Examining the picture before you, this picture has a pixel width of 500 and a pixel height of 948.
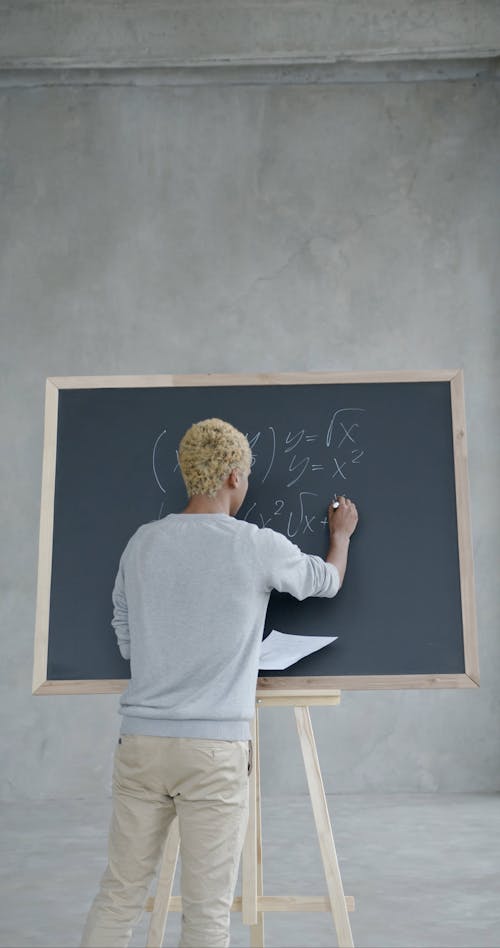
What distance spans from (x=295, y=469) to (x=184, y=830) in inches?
44.1

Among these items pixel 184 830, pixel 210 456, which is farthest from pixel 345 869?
pixel 210 456

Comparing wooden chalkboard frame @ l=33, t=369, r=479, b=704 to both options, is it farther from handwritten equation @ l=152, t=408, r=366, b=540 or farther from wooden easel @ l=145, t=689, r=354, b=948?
handwritten equation @ l=152, t=408, r=366, b=540

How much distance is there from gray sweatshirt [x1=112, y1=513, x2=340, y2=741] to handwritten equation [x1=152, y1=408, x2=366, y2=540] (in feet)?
2.24

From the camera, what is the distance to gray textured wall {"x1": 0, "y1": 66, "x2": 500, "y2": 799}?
480 centimetres

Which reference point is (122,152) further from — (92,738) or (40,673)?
(40,673)

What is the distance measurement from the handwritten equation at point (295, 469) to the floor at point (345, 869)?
1182mm

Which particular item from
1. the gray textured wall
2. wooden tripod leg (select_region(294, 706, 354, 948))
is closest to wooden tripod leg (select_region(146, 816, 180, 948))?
wooden tripod leg (select_region(294, 706, 354, 948))

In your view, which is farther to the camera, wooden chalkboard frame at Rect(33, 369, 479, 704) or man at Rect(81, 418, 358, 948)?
wooden chalkboard frame at Rect(33, 369, 479, 704)

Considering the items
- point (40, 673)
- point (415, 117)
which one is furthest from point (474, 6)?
point (40, 673)

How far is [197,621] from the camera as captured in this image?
1672 millimetres

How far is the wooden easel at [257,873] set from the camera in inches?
82.9

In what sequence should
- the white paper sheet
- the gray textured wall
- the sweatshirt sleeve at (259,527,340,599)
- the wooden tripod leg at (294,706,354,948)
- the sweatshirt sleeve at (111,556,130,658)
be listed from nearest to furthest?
1. the sweatshirt sleeve at (259,527,340,599)
2. the sweatshirt sleeve at (111,556,130,658)
3. the wooden tripod leg at (294,706,354,948)
4. the white paper sheet
5. the gray textured wall

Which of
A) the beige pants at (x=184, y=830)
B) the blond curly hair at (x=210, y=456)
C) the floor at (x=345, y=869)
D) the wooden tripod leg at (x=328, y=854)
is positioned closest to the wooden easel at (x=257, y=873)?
the wooden tripod leg at (x=328, y=854)

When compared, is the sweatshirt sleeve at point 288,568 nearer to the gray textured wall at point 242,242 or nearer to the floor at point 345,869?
the floor at point 345,869
